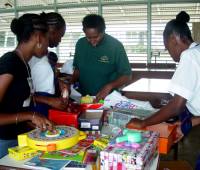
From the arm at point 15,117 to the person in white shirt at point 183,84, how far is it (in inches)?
18.9

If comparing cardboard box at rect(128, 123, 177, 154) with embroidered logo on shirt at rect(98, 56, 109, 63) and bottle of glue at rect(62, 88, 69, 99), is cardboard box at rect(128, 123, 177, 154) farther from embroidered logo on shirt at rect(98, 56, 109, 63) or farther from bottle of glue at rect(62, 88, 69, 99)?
embroidered logo on shirt at rect(98, 56, 109, 63)

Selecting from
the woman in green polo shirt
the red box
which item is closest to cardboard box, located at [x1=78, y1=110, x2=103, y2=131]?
the red box

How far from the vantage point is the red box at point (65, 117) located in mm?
1805

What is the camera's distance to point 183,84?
1620mm

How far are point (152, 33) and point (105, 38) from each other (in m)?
3.37

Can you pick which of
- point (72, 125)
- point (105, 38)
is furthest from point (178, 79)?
point (105, 38)

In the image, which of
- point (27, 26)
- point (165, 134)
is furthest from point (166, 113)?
point (27, 26)

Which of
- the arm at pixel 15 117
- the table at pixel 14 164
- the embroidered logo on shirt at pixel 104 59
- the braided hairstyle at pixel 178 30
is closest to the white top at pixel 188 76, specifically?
the braided hairstyle at pixel 178 30

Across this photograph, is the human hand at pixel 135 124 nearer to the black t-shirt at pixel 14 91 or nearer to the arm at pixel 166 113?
the arm at pixel 166 113

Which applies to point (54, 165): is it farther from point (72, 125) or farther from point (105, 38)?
point (105, 38)

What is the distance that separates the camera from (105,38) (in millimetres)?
2719

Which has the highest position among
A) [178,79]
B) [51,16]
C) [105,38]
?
[51,16]

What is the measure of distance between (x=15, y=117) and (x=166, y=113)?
85 centimetres

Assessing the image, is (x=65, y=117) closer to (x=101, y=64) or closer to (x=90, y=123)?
(x=90, y=123)
